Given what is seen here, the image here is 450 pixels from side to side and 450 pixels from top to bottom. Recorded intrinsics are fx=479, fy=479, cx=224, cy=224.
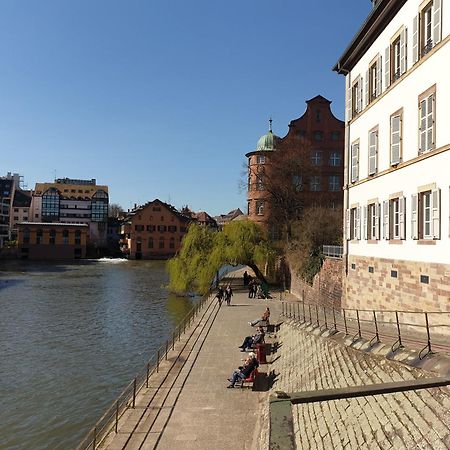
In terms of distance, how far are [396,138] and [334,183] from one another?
111 ft

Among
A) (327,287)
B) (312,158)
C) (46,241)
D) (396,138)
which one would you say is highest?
(312,158)

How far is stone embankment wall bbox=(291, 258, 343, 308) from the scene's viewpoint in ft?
78.4

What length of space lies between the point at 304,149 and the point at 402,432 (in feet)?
137

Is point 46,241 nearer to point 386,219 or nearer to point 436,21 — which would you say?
point 386,219

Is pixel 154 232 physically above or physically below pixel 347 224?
above

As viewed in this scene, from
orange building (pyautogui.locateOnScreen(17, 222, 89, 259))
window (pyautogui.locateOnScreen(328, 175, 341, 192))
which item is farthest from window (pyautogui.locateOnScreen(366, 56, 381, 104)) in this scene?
orange building (pyautogui.locateOnScreen(17, 222, 89, 259))

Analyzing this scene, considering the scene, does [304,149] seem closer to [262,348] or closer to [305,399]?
[262,348]

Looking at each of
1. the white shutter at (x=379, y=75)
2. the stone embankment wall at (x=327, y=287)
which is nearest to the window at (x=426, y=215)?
the white shutter at (x=379, y=75)

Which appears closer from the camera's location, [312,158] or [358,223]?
[358,223]

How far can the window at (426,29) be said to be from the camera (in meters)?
13.0

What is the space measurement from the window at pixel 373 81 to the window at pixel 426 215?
212 inches

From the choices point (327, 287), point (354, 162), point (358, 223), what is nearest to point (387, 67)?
point (354, 162)

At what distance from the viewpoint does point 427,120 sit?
13.5 meters

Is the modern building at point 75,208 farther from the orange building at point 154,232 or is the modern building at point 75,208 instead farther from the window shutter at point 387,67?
the window shutter at point 387,67
